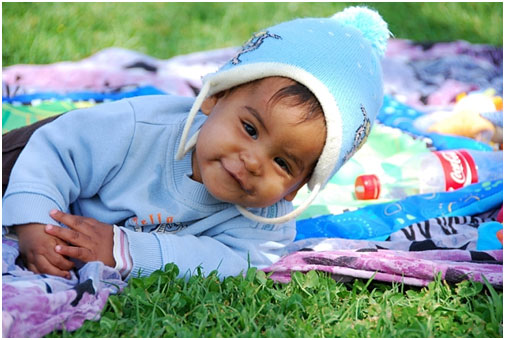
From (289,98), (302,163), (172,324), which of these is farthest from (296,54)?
(172,324)

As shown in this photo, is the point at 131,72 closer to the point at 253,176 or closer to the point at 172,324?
the point at 253,176

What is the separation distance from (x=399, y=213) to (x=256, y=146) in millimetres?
1113

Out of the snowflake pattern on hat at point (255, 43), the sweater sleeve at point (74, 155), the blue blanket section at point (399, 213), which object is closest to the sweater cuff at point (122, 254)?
the sweater sleeve at point (74, 155)

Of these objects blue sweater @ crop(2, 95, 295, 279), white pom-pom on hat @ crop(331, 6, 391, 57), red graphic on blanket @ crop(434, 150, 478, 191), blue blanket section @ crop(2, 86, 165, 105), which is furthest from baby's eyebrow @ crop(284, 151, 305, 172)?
blue blanket section @ crop(2, 86, 165, 105)

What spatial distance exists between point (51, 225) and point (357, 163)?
5.55ft

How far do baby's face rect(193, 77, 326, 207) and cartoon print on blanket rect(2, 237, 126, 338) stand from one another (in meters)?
0.47

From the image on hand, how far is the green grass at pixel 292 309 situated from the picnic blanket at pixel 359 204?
0.21ft

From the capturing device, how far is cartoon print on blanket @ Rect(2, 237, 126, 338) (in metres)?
1.87

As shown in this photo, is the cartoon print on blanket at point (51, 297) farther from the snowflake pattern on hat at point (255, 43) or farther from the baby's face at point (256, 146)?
the snowflake pattern on hat at point (255, 43)

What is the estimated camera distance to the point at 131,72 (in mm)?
4266

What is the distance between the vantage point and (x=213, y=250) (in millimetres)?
2451

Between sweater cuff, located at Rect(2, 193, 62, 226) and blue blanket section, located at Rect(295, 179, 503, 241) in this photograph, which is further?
blue blanket section, located at Rect(295, 179, 503, 241)

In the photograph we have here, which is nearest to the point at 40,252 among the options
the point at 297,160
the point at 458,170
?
the point at 297,160

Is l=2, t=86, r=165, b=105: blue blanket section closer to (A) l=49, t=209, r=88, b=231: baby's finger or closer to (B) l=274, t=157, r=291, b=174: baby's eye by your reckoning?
(A) l=49, t=209, r=88, b=231: baby's finger
